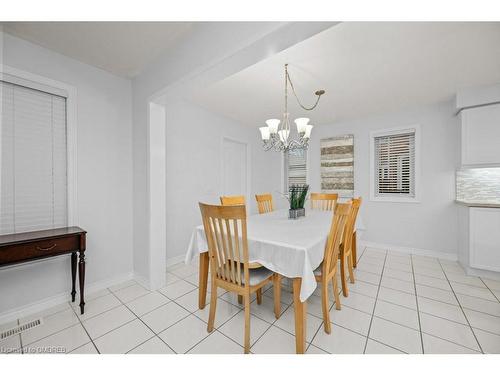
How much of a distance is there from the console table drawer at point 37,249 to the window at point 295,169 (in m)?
4.04

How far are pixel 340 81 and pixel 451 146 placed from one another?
2.24m

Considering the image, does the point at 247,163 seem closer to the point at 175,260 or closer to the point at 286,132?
the point at 286,132

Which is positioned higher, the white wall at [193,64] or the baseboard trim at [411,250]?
the white wall at [193,64]

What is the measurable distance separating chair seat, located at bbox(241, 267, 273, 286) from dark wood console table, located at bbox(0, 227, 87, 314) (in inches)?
61.9

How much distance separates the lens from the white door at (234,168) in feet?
13.3

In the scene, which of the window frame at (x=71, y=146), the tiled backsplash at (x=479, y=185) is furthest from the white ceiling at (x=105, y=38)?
the tiled backsplash at (x=479, y=185)

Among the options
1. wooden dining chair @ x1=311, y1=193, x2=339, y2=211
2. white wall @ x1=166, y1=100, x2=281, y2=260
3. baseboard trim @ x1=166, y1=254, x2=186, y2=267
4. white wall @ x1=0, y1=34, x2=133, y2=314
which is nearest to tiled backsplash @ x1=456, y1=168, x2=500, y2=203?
wooden dining chair @ x1=311, y1=193, x2=339, y2=211

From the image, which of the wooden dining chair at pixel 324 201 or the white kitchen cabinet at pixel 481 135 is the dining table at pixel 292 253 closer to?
the wooden dining chair at pixel 324 201

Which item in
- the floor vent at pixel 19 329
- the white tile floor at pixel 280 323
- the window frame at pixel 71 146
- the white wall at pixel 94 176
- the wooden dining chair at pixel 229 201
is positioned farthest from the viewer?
the wooden dining chair at pixel 229 201

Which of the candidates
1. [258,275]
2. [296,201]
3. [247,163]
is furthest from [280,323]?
[247,163]

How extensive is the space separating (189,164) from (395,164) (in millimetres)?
3623

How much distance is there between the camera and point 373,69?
2.24 metres

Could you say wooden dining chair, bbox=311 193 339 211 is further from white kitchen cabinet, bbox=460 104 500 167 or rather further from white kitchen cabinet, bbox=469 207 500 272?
white kitchen cabinet, bbox=460 104 500 167
